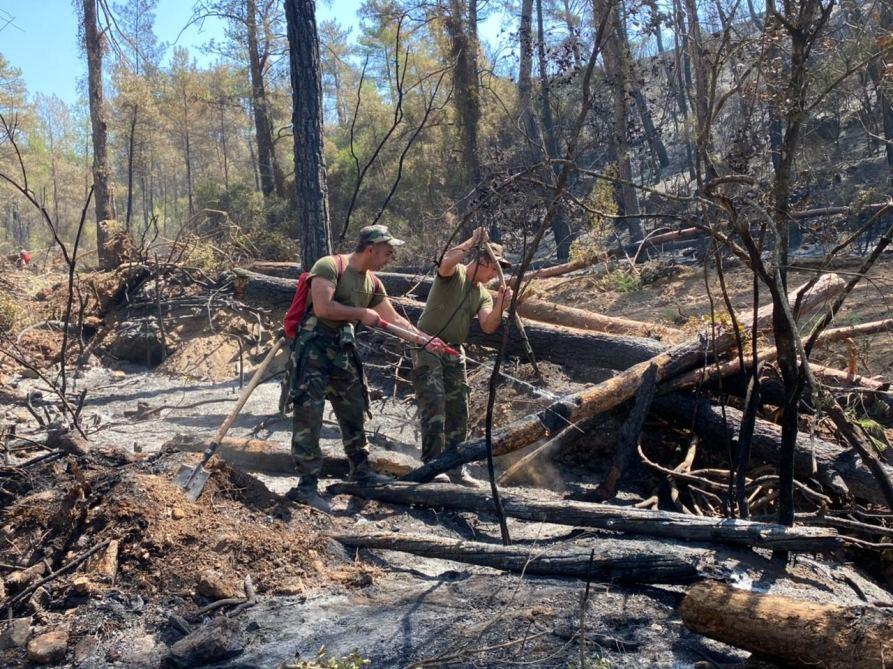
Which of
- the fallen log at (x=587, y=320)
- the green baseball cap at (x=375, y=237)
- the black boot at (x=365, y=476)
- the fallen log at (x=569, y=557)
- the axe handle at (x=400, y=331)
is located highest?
the green baseball cap at (x=375, y=237)

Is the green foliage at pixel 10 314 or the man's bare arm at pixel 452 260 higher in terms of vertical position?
the man's bare arm at pixel 452 260

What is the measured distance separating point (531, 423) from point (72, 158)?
50064 millimetres

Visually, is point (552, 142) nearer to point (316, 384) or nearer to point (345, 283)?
point (345, 283)

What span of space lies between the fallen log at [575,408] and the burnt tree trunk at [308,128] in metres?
3.08

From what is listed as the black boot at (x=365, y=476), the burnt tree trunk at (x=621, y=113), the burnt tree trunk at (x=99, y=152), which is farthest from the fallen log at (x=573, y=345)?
the burnt tree trunk at (x=99, y=152)

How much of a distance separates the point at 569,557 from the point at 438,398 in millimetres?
1996

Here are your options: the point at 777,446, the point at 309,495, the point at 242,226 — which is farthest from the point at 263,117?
the point at 777,446

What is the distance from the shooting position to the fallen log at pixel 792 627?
8.35ft

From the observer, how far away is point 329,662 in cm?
300

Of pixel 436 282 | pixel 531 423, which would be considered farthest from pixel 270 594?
pixel 436 282

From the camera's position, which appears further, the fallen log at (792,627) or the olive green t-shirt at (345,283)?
the olive green t-shirt at (345,283)

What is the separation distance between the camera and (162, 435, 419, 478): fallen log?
5.68 meters

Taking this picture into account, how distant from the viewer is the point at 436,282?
A: 18.9 ft

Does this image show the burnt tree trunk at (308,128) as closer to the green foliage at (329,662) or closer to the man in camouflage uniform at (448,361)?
the man in camouflage uniform at (448,361)
